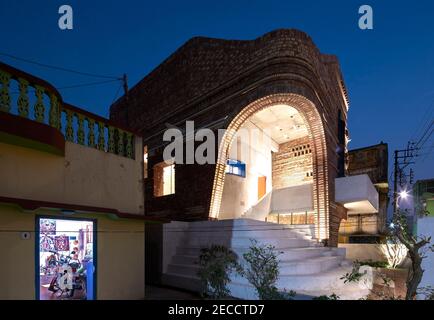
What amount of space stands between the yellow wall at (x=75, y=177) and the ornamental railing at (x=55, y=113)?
0.26m

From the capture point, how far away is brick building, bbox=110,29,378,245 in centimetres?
1151

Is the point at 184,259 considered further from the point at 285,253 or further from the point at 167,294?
the point at 285,253

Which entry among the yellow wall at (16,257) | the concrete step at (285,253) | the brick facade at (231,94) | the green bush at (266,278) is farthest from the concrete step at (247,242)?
the yellow wall at (16,257)

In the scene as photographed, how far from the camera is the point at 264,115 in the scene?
46.3ft

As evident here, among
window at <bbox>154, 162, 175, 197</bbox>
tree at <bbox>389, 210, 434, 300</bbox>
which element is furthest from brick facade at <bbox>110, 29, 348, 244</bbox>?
tree at <bbox>389, 210, 434, 300</bbox>

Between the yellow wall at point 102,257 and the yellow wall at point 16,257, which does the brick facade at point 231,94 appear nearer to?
the yellow wall at point 102,257

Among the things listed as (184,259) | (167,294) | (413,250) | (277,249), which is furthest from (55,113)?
(277,249)

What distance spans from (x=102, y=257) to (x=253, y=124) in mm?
10019

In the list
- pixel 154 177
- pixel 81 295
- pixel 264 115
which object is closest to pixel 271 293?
pixel 81 295

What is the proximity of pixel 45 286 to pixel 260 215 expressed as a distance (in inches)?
Result: 442

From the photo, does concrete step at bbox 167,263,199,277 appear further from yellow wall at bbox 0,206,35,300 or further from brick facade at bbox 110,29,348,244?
yellow wall at bbox 0,206,35,300

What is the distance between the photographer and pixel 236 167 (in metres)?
14.8

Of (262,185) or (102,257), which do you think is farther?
(262,185)
